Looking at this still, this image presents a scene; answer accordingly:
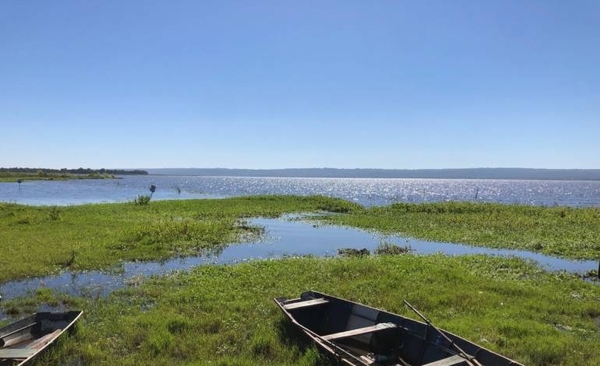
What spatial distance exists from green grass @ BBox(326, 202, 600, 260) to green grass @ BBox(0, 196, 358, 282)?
1133 cm

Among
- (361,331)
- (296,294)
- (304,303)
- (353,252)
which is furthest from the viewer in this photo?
(353,252)

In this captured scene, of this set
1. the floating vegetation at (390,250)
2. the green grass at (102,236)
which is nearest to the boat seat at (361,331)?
the green grass at (102,236)

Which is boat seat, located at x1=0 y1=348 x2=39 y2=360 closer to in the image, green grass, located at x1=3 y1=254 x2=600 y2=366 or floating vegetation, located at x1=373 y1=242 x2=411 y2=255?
green grass, located at x1=3 y1=254 x2=600 y2=366

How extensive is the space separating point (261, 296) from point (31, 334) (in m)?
6.15

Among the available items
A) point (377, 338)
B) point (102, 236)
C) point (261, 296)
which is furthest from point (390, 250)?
point (102, 236)

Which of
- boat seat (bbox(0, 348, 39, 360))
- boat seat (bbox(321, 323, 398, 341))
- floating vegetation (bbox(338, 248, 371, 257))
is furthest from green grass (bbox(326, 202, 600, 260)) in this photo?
boat seat (bbox(0, 348, 39, 360))

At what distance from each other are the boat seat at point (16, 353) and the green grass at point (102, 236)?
8.64 m

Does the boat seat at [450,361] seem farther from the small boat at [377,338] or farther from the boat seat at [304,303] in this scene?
the boat seat at [304,303]

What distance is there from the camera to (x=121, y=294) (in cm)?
1394

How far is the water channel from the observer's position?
15.2 meters

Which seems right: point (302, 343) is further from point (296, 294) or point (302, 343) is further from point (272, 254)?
point (272, 254)

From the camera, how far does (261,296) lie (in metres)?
13.7

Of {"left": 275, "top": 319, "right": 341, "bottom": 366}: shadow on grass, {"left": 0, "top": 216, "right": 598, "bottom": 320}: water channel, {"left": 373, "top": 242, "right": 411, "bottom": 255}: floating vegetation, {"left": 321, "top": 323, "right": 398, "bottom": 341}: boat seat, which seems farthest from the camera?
{"left": 373, "top": 242, "right": 411, "bottom": 255}: floating vegetation

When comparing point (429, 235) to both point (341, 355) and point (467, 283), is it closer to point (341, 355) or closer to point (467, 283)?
point (467, 283)
